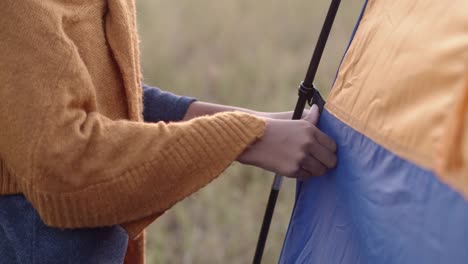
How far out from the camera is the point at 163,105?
65.1 inches

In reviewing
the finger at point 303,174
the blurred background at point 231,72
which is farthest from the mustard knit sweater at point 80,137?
the blurred background at point 231,72

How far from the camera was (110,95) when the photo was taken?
52.3 inches

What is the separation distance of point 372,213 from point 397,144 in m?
0.14

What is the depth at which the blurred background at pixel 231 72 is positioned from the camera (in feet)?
10.7

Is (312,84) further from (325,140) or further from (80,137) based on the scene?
(80,137)

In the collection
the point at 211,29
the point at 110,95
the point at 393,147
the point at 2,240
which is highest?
the point at 393,147

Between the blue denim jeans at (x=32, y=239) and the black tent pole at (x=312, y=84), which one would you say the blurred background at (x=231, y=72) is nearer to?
the black tent pole at (x=312, y=84)

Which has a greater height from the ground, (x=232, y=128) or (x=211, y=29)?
(x=232, y=128)

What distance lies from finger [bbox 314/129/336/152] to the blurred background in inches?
70.9

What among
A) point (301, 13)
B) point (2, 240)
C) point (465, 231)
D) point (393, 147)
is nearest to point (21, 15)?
point (2, 240)

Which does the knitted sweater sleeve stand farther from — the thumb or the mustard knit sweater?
the thumb

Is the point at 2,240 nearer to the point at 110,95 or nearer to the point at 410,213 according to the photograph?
the point at 110,95

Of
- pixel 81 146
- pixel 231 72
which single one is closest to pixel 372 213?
pixel 81 146

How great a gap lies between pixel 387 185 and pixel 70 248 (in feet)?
1.74
